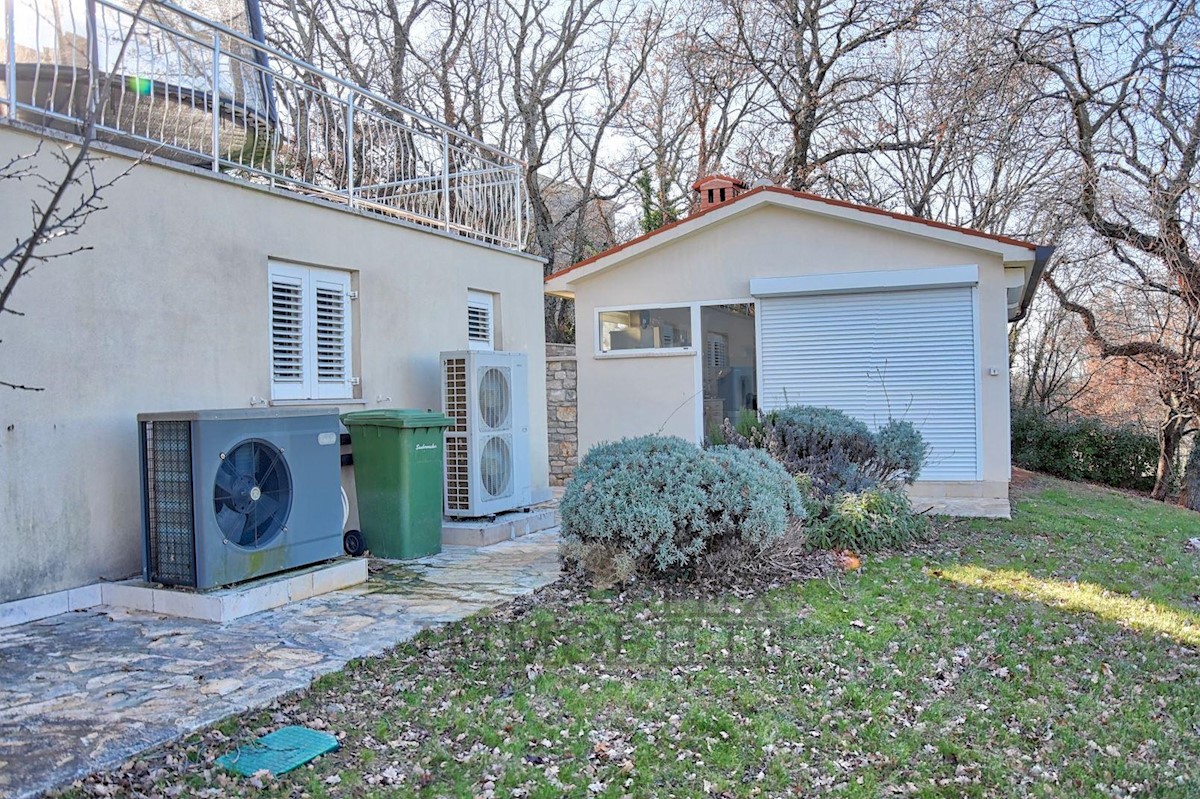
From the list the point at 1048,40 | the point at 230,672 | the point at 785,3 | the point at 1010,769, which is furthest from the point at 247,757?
the point at 785,3

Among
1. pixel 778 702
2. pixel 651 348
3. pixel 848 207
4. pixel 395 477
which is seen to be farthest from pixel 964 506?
pixel 778 702

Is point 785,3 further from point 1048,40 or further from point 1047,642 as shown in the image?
point 1047,642

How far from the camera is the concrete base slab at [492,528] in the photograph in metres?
7.41

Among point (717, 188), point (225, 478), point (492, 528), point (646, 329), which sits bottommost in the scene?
point (492, 528)

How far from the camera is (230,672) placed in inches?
157

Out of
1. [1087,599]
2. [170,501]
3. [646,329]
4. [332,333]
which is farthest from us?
[646,329]

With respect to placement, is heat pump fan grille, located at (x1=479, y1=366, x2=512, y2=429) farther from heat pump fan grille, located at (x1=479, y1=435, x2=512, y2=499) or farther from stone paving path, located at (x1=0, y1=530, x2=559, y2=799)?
stone paving path, located at (x1=0, y1=530, x2=559, y2=799)

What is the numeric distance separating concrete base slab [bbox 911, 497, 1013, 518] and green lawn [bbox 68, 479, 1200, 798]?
11.1ft

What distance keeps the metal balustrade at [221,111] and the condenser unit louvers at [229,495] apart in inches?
66.3

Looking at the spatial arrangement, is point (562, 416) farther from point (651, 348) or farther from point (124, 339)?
point (124, 339)

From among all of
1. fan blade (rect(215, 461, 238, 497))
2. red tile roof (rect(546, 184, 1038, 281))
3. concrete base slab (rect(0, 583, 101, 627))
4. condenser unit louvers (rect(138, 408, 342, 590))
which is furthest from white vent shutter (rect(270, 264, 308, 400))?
red tile roof (rect(546, 184, 1038, 281))

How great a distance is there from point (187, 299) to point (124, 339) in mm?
558

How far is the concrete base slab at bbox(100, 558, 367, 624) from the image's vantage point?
4859mm

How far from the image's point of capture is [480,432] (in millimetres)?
7590
